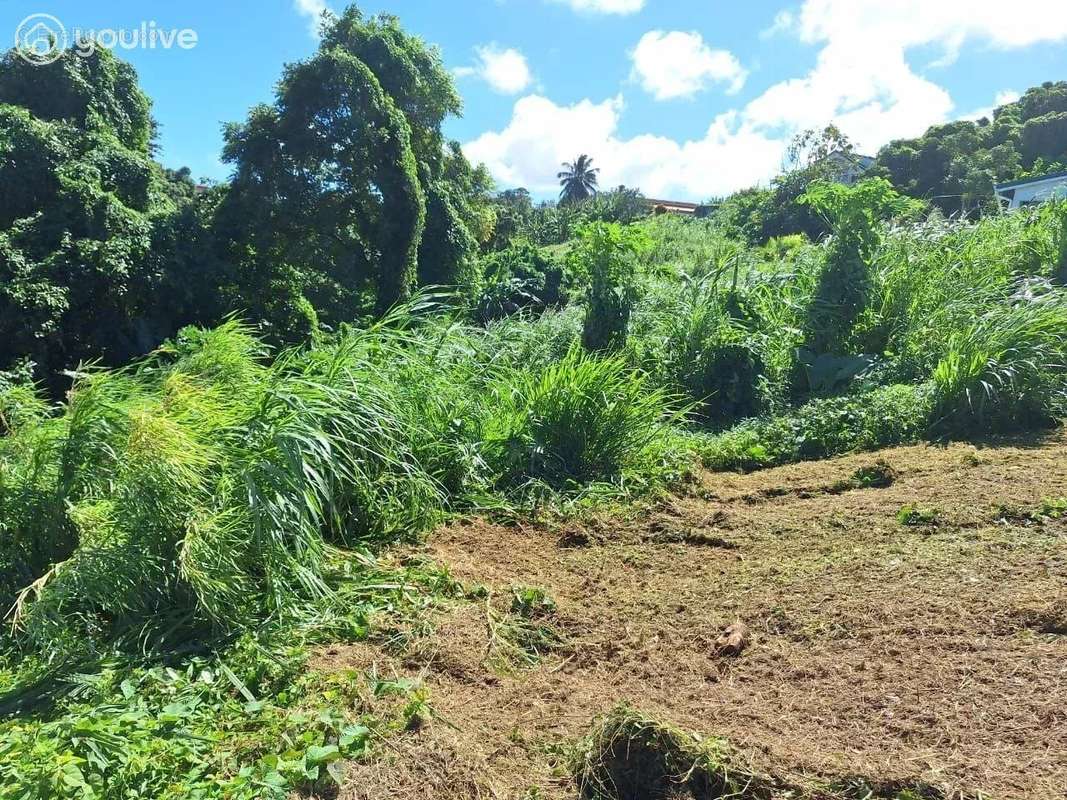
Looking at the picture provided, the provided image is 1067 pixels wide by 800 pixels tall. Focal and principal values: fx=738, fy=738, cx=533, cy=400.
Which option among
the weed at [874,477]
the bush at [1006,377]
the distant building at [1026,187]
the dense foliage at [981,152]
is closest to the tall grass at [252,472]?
the weed at [874,477]

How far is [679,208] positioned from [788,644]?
41.6 metres

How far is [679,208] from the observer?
138ft

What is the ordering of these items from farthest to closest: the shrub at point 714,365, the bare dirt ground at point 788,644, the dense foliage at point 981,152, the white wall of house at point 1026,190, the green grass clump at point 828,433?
the dense foliage at point 981,152, the white wall of house at point 1026,190, the shrub at point 714,365, the green grass clump at point 828,433, the bare dirt ground at point 788,644

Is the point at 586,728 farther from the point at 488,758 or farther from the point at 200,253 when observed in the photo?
the point at 200,253

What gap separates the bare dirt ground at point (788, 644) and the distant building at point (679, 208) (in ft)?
96.9

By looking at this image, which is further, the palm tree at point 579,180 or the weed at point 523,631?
the palm tree at point 579,180

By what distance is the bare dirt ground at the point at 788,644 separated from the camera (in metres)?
2.18

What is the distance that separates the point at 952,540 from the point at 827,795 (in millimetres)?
1841

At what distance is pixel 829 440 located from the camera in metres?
5.49

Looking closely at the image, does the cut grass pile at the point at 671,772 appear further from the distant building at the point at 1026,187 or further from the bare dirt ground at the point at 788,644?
the distant building at the point at 1026,187

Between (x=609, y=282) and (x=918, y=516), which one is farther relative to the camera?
(x=609, y=282)

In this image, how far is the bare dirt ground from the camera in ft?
7.14

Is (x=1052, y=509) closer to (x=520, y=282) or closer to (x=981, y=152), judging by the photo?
(x=520, y=282)

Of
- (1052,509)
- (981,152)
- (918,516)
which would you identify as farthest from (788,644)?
(981,152)
